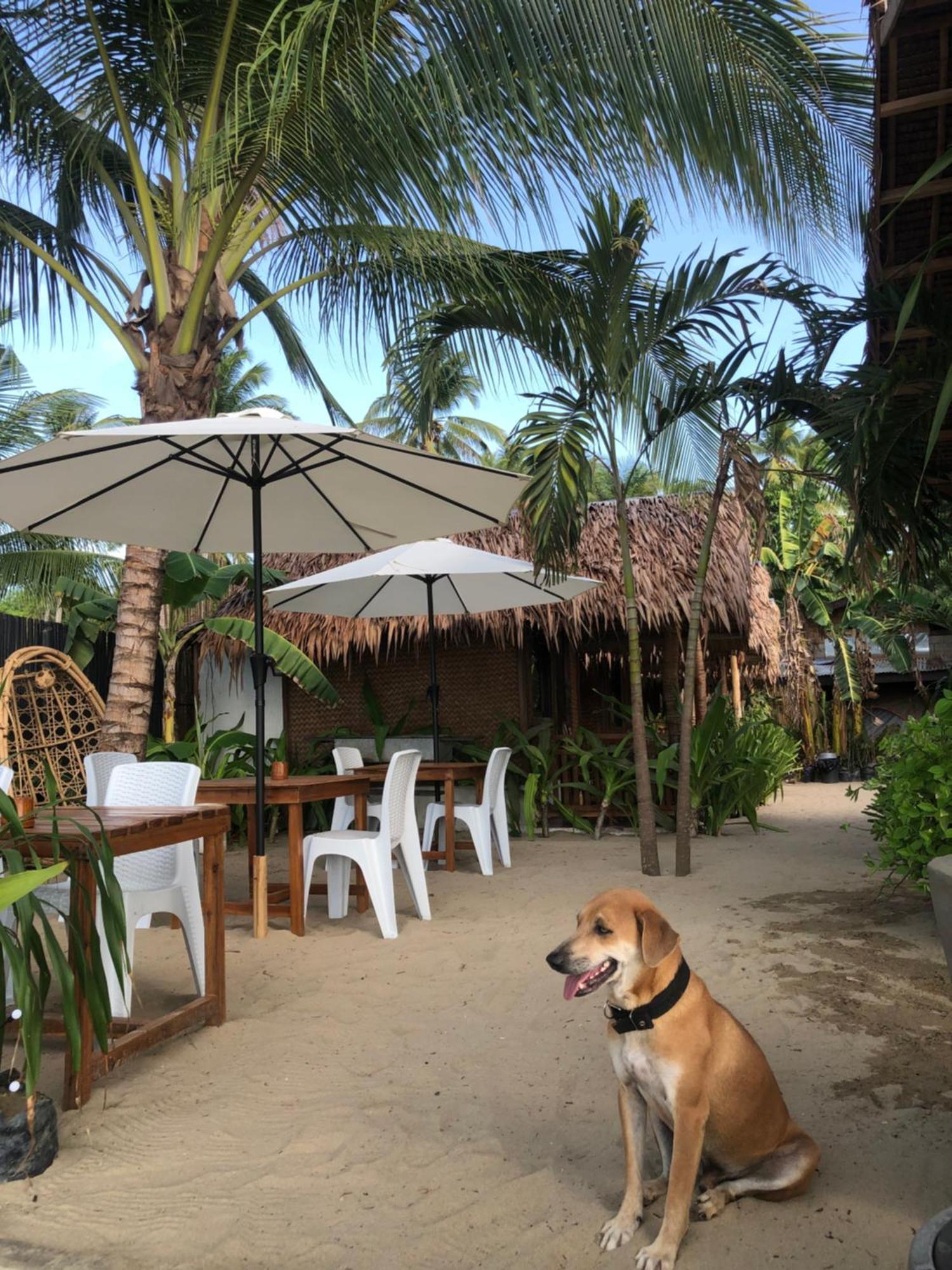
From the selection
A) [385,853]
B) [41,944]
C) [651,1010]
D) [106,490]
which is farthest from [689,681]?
[41,944]

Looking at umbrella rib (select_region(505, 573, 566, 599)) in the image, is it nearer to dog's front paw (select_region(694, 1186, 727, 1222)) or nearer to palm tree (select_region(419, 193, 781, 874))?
palm tree (select_region(419, 193, 781, 874))

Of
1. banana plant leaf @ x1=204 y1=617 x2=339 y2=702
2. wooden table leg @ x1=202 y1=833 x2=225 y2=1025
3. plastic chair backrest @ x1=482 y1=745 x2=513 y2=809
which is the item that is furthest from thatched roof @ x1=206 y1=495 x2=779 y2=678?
wooden table leg @ x1=202 y1=833 x2=225 y2=1025

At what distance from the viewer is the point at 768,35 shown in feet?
18.9

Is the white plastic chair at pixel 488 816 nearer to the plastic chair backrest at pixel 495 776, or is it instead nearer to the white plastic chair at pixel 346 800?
the plastic chair backrest at pixel 495 776

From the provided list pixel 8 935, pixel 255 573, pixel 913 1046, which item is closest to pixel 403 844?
pixel 255 573

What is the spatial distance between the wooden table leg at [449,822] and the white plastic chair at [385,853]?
163cm

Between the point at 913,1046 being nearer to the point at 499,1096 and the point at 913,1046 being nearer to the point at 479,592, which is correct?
the point at 499,1096

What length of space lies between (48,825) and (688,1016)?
228 centimetres

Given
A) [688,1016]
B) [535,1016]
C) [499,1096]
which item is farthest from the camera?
[535,1016]

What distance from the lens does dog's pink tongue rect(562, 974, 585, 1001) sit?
234 cm

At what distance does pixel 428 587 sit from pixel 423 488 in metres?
3.12

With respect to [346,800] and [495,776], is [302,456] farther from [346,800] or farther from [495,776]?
[495,776]

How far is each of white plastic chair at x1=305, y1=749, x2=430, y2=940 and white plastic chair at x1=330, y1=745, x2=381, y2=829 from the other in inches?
26.5

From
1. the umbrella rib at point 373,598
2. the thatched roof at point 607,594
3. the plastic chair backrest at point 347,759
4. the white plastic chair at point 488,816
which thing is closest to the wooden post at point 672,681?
the thatched roof at point 607,594
